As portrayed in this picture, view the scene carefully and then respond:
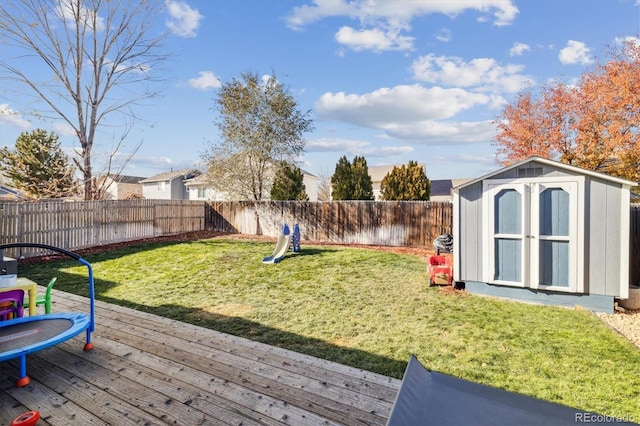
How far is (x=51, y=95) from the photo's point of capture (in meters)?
12.3

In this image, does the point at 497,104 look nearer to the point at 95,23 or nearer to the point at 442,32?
the point at 442,32

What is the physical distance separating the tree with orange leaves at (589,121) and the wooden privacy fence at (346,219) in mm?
7136

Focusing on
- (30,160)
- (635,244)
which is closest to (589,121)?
(635,244)

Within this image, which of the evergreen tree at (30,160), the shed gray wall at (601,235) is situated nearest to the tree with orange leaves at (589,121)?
the shed gray wall at (601,235)

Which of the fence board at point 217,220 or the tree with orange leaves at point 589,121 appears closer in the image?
the fence board at point 217,220

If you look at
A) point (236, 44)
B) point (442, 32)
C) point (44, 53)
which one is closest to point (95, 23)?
point (44, 53)

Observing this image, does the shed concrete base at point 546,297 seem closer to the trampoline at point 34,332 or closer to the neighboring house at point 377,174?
the trampoline at point 34,332

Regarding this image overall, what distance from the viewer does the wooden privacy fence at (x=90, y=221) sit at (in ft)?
28.2

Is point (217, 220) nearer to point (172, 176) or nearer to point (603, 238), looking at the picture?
point (603, 238)

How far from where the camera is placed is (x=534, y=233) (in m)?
5.33

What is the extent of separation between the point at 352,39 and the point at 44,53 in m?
11.9

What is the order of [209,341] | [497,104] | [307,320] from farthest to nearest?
1. [497,104]
2. [307,320]
3. [209,341]

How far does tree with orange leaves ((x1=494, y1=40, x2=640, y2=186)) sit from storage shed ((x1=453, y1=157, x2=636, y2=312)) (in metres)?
9.89

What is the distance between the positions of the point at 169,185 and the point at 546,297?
3215 centimetres
